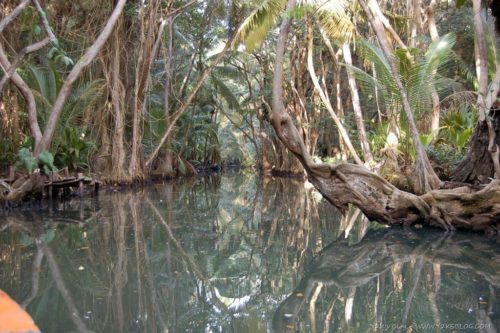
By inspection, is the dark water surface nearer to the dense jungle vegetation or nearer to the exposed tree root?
the exposed tree root

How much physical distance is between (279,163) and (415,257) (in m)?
19.2

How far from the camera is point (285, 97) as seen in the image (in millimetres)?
23031

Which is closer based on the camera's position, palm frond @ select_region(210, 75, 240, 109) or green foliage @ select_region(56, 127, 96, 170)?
green foliage @ select_region(56, 127, 96, 170)

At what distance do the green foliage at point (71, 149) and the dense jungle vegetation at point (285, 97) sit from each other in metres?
0.03

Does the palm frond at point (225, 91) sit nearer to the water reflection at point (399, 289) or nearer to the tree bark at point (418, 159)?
the tree bark at point (418, 159)

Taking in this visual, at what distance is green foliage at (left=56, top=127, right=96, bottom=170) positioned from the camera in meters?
12.7

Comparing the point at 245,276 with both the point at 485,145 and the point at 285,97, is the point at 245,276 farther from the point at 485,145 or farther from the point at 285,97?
the point at 285,97

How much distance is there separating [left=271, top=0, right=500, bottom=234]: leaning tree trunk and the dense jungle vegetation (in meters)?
0.02

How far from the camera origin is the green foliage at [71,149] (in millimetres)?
12664

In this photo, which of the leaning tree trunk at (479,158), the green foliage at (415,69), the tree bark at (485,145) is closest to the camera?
the tree bark at (485,145)

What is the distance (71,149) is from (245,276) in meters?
9.08

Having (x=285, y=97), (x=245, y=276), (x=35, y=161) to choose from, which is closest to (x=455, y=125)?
(x=245, y=276)

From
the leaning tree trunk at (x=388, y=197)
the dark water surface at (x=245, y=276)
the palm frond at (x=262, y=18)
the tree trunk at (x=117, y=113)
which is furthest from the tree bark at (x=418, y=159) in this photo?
the tree trunk at (x=117, y=113)

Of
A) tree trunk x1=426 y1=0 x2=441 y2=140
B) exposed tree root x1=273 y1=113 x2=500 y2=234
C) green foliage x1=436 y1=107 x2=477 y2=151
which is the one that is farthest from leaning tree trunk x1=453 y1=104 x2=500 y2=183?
tree trunk x1=426 y1=0 x2=441 y2=140
